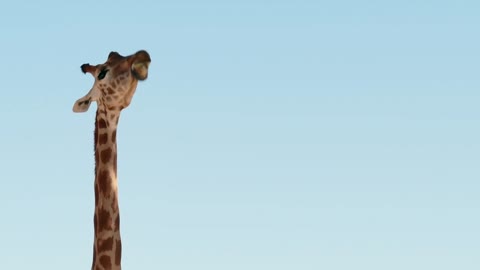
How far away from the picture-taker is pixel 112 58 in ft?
43.8

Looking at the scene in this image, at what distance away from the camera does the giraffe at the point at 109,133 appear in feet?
40.8

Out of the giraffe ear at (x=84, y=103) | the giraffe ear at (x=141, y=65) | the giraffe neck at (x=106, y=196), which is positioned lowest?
→ the giraffe neck at (x=106, y=196)

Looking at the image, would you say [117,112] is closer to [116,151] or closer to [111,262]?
[116,151]

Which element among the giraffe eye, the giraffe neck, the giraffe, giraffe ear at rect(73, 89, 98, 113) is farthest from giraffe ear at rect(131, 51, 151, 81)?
giraffe ear at rect(73, 89, 98, 113)

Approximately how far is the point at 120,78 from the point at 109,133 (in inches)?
36.2

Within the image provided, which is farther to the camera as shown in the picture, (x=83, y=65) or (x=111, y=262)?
(x=83, y=65)

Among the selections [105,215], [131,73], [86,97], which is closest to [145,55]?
[131,73]

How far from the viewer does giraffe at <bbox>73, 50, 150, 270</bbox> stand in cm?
1244

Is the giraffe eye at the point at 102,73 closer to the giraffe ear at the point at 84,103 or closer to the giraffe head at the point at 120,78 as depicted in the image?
the giraffe head at the point at 120,78

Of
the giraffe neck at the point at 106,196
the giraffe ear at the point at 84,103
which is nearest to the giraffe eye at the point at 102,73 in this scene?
the giraffe ear at the point at 84,103

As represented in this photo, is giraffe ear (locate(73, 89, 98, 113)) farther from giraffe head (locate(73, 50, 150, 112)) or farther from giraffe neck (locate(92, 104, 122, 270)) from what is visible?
giraffe neck (locate(92, 104, 122, 270))

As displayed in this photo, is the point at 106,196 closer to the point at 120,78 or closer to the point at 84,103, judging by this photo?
the point at 84,103

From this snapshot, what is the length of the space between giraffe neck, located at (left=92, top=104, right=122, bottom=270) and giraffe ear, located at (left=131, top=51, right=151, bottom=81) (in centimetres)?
72

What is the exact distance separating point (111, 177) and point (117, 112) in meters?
1.10
